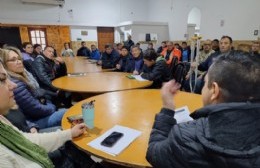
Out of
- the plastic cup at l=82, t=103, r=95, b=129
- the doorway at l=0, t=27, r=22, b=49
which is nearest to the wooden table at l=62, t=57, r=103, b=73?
the plastic cup at l=82, t=103, r=95, b=129

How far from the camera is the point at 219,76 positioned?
75cm

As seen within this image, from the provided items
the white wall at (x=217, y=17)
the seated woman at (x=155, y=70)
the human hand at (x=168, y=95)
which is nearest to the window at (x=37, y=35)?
the white wall at (x=217, y=17)

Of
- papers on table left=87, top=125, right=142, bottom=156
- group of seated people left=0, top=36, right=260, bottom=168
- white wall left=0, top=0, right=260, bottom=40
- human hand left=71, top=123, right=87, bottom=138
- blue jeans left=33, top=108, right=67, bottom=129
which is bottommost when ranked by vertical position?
blue jeans left=33, top=108, right=67, bottom=129

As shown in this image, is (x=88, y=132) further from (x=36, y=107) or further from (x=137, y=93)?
(x=137, y=93)

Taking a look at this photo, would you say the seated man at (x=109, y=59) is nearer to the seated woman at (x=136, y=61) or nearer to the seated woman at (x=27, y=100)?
the seated woman at (x=136, y=61)

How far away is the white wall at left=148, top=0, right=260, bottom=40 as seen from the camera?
6.06 meters

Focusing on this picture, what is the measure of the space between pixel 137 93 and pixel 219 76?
5.10ft

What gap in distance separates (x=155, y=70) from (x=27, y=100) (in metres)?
1.87

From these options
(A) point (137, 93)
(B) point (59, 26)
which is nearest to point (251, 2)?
(A) point (137, 93)

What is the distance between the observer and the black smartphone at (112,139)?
1171mm

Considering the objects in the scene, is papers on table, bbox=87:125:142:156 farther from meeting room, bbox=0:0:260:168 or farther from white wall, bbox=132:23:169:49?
white wall, bbox=132:23:169:49

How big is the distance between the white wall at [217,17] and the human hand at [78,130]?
6.32 m

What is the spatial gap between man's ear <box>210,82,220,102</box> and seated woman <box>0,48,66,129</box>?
1.59 meters

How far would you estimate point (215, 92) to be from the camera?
30.4 inches
